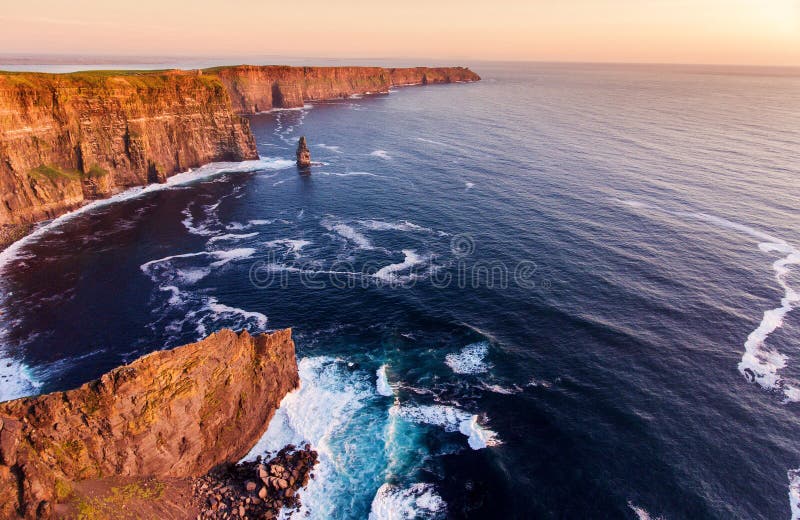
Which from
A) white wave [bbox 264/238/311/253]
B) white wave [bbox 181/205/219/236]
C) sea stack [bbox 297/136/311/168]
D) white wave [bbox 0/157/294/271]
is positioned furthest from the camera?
sea stack [bbox 297/136/311/168]

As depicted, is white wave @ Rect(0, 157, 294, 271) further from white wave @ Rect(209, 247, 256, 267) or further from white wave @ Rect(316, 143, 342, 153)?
white wave @ Rect(209, 247, 256, 267)

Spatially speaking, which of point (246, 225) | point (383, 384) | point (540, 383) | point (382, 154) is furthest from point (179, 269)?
point (382, 154)

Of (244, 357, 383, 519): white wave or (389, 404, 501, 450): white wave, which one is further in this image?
(389, 404, 501, 450): white wave

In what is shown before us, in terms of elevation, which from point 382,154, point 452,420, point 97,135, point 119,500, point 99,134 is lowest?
point 452,420

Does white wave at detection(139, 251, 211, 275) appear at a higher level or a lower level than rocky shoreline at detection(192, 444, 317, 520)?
higher

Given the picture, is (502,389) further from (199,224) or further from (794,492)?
(199,224)

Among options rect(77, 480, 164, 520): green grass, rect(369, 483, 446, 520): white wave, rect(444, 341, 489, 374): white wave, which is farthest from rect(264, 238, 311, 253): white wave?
rect(369, 483, 446, 520): white wave

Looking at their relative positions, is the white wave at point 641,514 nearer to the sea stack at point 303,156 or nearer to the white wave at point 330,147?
the sea stack at point 303,156
